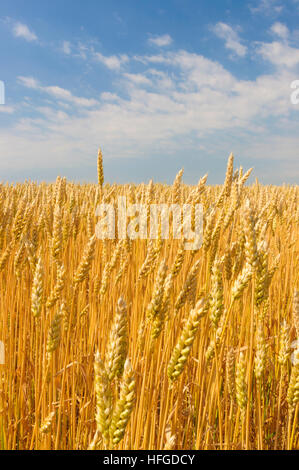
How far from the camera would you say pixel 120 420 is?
21.2 inches

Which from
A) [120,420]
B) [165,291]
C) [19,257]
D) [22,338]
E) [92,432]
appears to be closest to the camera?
[120,420]

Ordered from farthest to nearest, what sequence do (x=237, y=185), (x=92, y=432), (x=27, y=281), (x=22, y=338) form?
(x=27, y=281) → (x=237, y=185) → (x=22, y=338) → (x=92, y=432)

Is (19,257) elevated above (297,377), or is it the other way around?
(19,257)

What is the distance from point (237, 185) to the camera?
150cm

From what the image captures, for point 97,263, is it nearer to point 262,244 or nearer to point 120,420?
point 262,244

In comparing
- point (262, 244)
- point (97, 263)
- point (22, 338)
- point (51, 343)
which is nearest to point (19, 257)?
point (22, 338)

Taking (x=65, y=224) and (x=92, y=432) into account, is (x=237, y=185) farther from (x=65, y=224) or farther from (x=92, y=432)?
(x=92, y=432)

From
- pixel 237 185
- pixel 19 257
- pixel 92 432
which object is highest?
pixel 237 185

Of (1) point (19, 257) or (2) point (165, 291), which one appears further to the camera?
(1) point (19, 257)

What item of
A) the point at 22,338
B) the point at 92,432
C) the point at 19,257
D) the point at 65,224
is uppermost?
the point at 65,224
